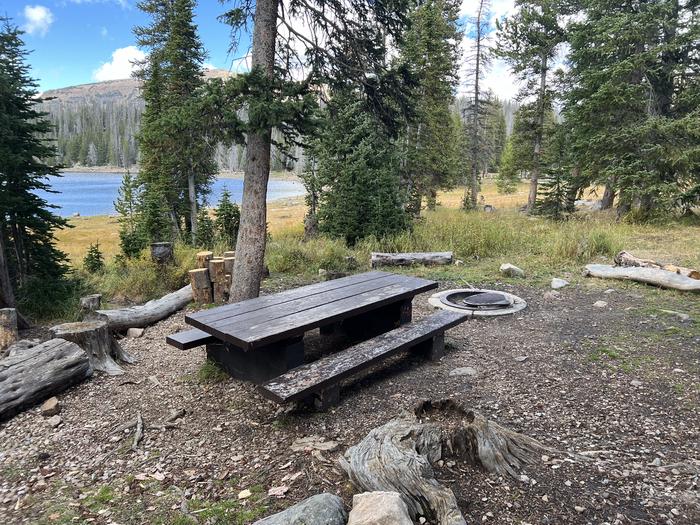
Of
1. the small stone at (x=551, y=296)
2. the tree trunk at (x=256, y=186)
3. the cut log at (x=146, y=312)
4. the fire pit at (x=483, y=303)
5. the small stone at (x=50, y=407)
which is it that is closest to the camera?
the small stone at (x=50, y=407)

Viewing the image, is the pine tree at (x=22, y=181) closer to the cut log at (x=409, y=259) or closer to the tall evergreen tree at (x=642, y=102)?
the cut log at (x=409, y=259)

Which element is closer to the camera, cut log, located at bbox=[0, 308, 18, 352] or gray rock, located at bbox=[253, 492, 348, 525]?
gray rock, located at bbox=[253, 492, 348, 525]

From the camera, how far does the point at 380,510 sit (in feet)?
5.70

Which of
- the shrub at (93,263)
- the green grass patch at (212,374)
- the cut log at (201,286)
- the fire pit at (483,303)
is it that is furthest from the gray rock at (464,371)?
the shrub at (93,263)

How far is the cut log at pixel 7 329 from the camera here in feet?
14.6

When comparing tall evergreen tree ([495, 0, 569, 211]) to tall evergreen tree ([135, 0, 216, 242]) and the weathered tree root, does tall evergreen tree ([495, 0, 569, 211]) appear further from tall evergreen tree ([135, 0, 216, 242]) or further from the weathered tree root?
the weathered tree root

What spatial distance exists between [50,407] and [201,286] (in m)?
3.03

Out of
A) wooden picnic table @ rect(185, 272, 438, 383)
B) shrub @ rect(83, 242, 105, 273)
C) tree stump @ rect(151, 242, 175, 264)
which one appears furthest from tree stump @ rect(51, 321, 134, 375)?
shrub @ rect(83, 242, 105, 273)

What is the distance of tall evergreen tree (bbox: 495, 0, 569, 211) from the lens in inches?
674

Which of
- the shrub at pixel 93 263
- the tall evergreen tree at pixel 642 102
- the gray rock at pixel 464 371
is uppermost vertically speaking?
the tall evergreen tree at pixel 642 102

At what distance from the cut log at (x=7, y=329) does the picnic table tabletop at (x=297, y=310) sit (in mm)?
2487

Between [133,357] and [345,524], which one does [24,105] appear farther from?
[345,524]

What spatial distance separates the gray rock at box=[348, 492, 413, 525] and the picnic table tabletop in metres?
1.29

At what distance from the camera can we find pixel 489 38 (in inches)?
766
